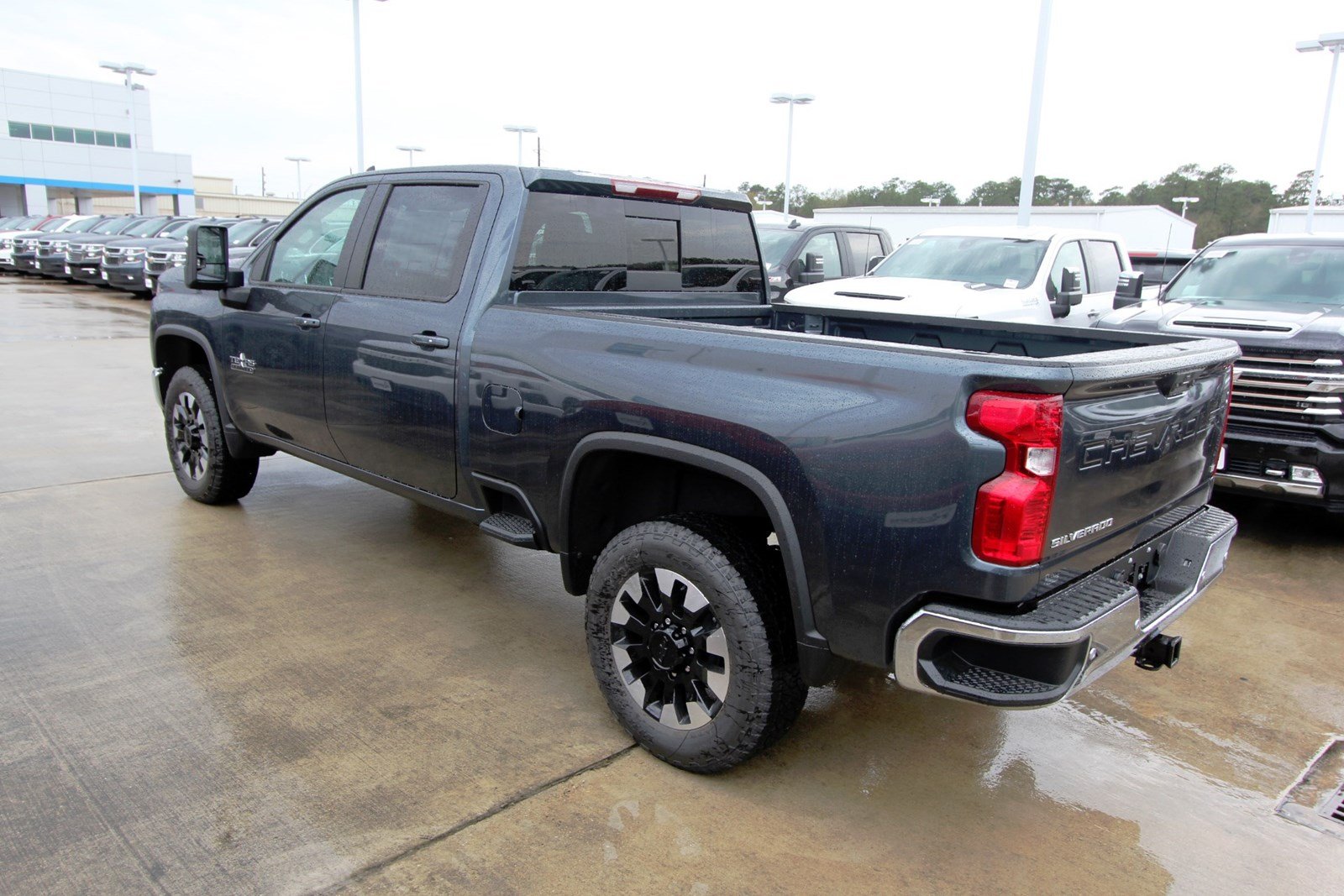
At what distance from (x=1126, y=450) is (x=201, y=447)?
4976 mm

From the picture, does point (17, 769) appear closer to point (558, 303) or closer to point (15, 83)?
point (558, 303)

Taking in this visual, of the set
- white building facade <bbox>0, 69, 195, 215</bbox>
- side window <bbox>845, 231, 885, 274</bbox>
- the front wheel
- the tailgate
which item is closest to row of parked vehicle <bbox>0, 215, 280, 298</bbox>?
side window <bbox>845, 231, 885, 274</bbox>

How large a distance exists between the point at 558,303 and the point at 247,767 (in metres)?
1.99

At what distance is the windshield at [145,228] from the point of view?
20.9 metres

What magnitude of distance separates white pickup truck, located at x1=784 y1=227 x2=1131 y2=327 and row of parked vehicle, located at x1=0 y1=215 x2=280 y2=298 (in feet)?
34.2

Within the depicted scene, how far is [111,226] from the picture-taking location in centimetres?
2289

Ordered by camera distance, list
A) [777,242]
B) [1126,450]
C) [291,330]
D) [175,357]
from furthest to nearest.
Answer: [777,242] → [175,357] → [291,330] → [1126,450]

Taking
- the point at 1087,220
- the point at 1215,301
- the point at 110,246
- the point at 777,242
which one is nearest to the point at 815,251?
the point at 777,242

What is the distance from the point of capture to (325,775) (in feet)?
9.45

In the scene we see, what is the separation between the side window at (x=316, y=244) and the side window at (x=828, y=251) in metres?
7.75

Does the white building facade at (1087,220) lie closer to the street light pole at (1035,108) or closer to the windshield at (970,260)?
the street light pole at (1035,108)

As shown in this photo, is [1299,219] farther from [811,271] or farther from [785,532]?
[785,532]

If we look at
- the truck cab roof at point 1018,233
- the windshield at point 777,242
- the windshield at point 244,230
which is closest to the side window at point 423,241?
A: the truck cab roof at point 1018,233

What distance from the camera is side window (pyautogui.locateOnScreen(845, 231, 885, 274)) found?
12070 millimetres
